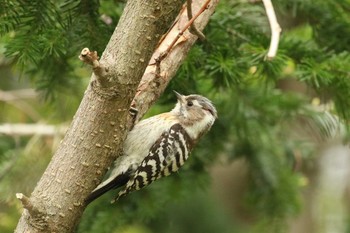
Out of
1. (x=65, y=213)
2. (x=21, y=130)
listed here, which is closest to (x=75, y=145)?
(x=65, y=213)

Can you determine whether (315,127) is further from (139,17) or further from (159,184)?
(139,17)

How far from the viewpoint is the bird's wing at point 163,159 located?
12.6 feet

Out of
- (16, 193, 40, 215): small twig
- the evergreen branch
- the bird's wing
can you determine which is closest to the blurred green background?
the evergreen branch

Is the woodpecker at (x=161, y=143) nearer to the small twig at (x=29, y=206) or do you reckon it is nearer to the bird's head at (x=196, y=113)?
the bird's head at (x=196, y=113)

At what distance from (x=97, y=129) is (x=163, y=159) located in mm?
943

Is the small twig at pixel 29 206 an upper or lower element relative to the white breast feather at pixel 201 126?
upper

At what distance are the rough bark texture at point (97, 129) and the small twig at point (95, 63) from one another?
7 centimetres

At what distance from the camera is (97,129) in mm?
3025

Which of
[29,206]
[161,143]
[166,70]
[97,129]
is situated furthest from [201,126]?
[29,206]

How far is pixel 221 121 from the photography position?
4.49 meters

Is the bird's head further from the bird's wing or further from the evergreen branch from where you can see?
the evergreen branch

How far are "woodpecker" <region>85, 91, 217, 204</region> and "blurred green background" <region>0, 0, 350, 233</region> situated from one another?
13 cm

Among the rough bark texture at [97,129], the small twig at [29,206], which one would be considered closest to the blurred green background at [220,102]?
the rough bark texture at [97,129]

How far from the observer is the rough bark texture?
299 centimetres
